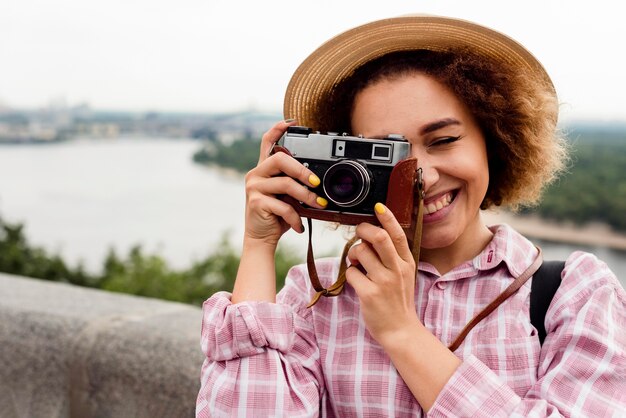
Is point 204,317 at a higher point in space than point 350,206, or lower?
lower

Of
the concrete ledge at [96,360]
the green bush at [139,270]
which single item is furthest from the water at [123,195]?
the concrete ledge at [96,360]

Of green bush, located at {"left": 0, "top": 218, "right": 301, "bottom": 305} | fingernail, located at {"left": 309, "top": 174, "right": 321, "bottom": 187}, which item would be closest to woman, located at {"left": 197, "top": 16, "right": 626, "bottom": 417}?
fingernail, located at {"left": 309, "top": 174, "right": 321, "bottom": 187}

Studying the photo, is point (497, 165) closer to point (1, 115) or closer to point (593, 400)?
point (593, 400)

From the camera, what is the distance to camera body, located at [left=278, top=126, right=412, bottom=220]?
4.41 feet

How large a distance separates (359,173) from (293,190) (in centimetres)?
15

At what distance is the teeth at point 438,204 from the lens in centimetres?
141

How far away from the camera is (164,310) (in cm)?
230

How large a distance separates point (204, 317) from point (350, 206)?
0.38 metres

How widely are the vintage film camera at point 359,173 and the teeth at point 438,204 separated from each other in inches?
2.6

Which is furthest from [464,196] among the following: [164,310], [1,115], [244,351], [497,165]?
[1,115]

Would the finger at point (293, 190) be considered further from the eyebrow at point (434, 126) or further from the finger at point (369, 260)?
the eyebrow at point (434, 126)

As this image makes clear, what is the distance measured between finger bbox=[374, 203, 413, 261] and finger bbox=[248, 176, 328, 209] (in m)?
0.14

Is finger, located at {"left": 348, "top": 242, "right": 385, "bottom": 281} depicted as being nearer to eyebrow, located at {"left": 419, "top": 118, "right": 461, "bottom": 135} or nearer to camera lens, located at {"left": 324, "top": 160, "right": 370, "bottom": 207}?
camera lens, located at {"left": 324, "top": 160, "right": 370, "bottom": 207}

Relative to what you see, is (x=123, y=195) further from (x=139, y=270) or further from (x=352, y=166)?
(x=352, y=166)
